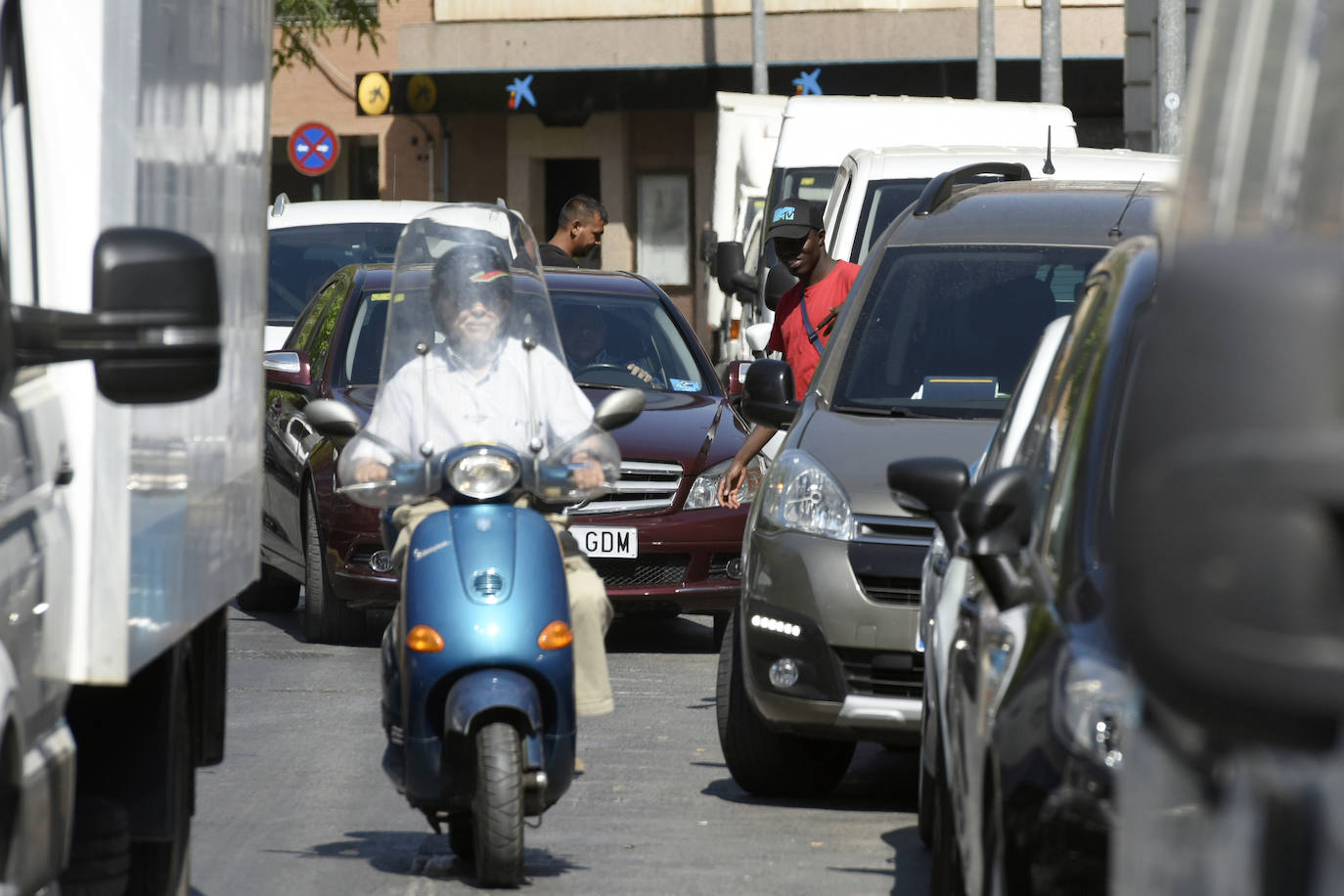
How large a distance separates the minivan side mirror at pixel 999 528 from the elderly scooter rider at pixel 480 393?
2.23 meters

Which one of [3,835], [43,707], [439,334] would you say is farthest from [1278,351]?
[439,334]

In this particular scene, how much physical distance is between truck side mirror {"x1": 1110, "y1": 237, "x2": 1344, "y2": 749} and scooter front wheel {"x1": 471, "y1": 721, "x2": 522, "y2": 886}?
4.44 meters

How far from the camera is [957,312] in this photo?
8125 mm

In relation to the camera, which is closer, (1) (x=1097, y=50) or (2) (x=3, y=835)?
(2) (x=3, y=835)

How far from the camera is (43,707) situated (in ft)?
12.2

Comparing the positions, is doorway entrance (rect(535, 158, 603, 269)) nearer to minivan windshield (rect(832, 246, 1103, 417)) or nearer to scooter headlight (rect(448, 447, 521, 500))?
minivan windshield (rect(832, 246, 1103, 417))

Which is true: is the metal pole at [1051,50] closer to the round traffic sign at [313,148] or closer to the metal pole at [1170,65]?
the round traffic sign at [313,148]

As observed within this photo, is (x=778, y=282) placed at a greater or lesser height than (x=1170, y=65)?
lesser

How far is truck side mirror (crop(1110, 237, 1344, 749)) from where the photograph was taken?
1.54 m

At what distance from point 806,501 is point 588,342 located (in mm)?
4873

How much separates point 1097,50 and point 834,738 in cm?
2860

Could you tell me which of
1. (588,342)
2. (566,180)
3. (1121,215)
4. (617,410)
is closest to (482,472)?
(617,410)

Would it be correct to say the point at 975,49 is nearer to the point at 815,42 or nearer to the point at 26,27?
the point at 815,42

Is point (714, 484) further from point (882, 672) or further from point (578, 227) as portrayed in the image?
point (882, 672)
